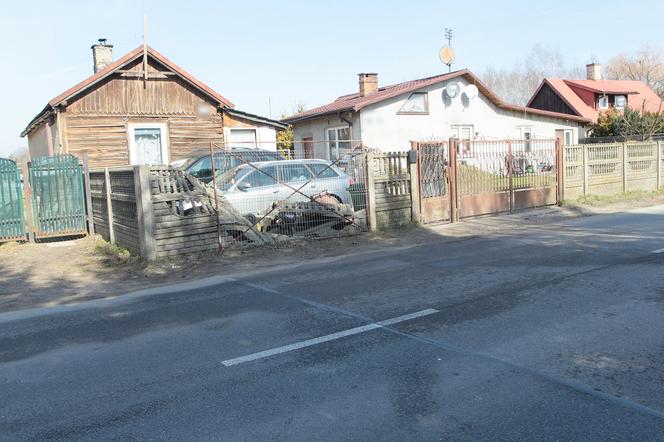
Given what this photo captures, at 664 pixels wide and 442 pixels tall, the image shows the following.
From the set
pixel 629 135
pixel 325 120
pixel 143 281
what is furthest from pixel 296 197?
pixel 629 135

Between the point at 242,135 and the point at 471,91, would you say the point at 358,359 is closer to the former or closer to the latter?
the point at 242,135

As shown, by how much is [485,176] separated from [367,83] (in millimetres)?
12411

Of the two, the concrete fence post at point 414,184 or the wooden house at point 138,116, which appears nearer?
the concrete fence post at point 414,184

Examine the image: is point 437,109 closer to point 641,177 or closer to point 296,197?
point 641,177

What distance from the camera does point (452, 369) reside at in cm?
498

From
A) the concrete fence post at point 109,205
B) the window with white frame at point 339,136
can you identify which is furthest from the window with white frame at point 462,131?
the concrete fence post at point 109,205

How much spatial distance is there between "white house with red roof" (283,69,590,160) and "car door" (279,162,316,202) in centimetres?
975

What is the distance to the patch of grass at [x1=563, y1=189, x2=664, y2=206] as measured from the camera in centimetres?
1837

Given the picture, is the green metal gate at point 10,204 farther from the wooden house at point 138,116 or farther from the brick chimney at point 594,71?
the brick chimney at point 594,71

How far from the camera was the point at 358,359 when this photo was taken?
5336mm

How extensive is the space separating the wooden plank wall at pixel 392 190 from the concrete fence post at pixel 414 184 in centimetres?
8

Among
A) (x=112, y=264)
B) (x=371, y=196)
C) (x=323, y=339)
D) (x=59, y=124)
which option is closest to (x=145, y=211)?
(x=112, y=264)

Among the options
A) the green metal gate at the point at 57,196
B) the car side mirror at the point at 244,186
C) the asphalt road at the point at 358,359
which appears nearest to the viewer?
the asphalt road at the point at 358,359

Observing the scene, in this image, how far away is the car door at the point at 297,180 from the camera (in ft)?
42.1
